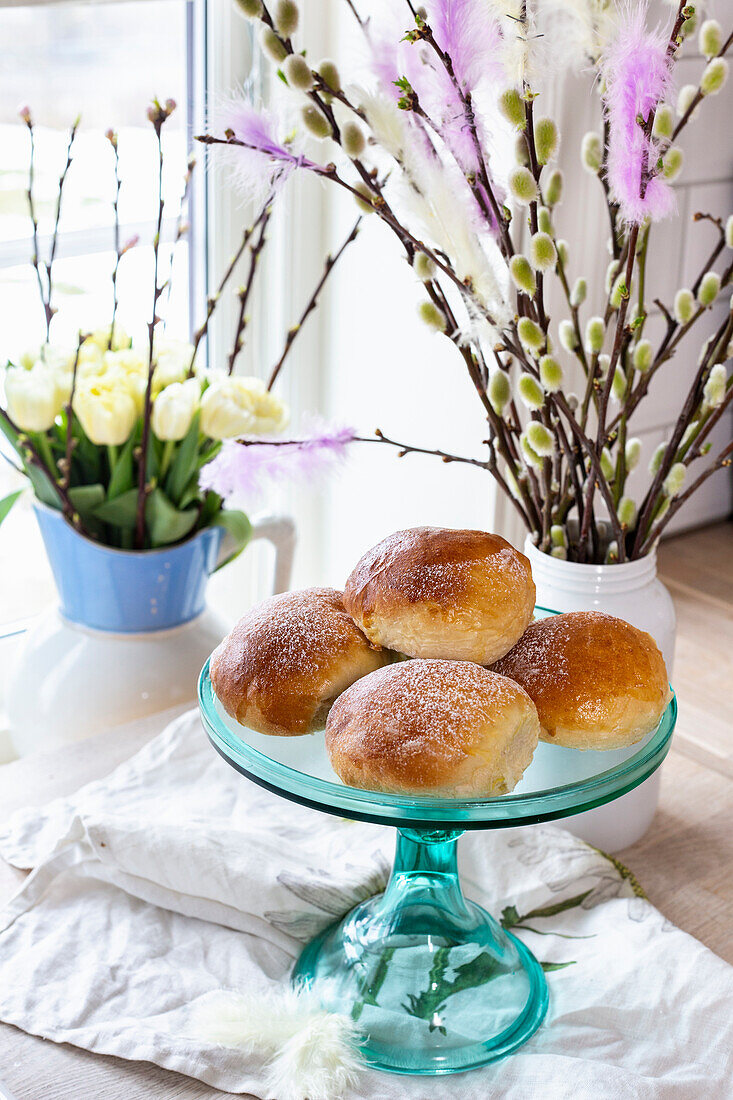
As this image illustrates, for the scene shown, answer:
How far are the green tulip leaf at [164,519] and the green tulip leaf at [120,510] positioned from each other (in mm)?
11

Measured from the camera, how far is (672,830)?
2.53ft

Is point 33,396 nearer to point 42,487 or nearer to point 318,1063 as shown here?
point 42,487

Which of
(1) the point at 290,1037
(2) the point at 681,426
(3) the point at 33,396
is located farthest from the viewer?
(3) the point at 33,396

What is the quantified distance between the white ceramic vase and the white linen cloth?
0.03m

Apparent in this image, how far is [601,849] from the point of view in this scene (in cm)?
74

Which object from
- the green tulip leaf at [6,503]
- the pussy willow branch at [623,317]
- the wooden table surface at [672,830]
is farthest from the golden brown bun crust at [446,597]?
the green tulip leaf at [6,503]

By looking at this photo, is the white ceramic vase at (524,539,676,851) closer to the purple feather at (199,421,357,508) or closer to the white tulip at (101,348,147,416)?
the purple feather at (199,421,357,508)

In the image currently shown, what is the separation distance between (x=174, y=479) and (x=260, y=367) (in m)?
0.38

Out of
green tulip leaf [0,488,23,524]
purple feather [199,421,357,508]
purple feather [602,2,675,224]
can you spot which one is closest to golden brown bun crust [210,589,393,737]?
purple feather [199,421,357,508]

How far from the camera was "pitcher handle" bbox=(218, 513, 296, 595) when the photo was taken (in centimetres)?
96

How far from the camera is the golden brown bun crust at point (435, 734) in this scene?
446mm

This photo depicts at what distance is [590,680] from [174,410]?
453 mm

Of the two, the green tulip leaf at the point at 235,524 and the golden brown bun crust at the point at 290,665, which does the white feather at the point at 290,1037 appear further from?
the green tulip leaf at the point at 235,524

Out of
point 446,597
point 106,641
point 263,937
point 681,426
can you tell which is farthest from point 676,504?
point 106,641
